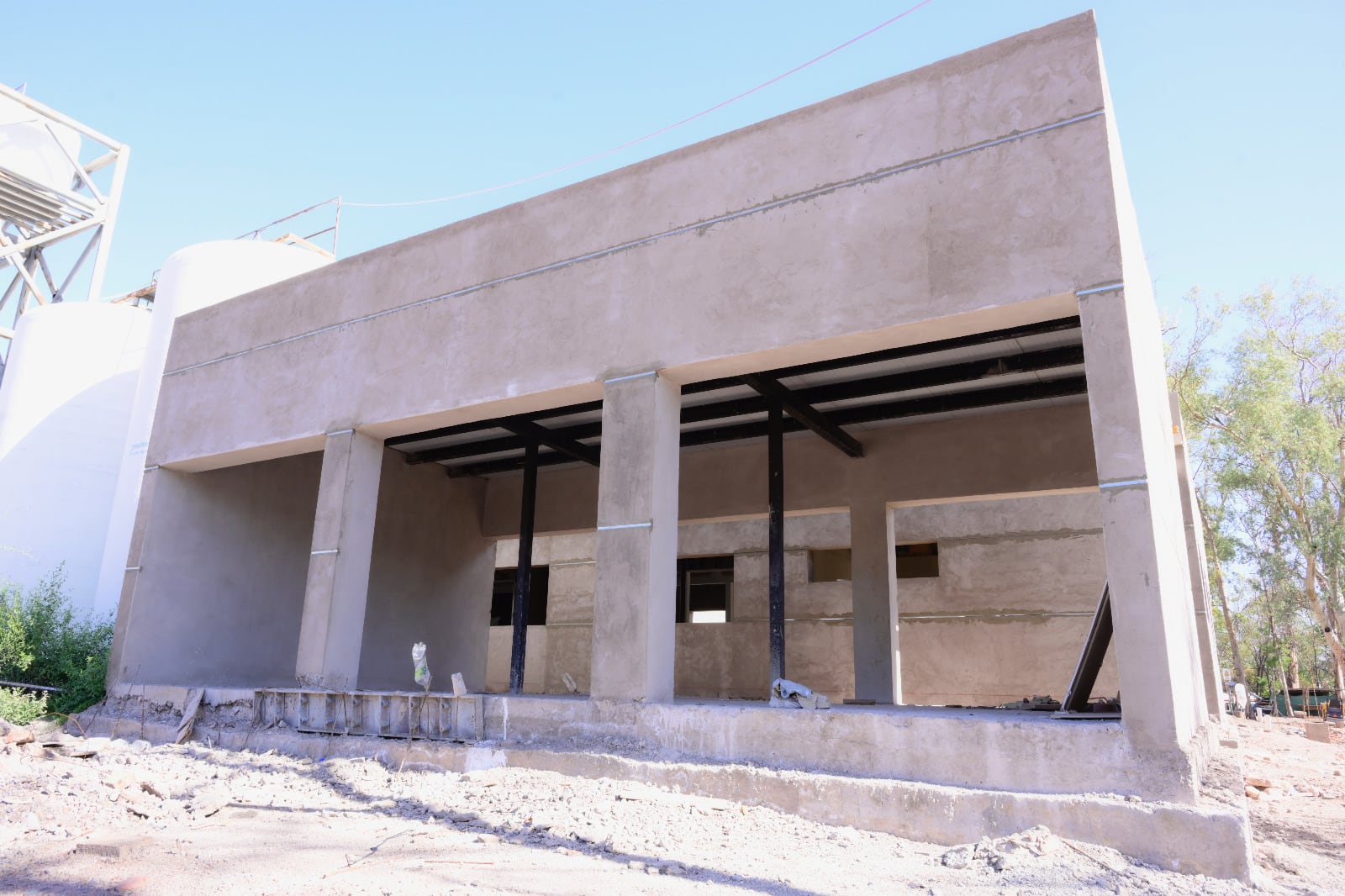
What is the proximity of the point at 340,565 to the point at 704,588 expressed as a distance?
12086mm

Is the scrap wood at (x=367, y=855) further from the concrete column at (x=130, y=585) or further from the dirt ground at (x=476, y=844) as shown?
the concrete column at (x=130, y=585)

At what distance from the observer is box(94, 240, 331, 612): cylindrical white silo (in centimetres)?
1788

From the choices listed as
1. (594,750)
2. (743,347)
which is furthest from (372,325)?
(594,750)

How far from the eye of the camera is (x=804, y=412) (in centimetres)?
1080

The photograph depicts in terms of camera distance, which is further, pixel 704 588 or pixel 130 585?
pixel 704 588

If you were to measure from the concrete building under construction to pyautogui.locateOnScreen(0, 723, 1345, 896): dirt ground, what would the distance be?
20.1 inches

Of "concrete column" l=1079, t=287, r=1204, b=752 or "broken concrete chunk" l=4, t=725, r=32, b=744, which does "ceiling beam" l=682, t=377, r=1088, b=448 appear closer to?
"concrete column" l=1079, t=287, r=1204, b=752

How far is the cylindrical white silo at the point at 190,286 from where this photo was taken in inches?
704

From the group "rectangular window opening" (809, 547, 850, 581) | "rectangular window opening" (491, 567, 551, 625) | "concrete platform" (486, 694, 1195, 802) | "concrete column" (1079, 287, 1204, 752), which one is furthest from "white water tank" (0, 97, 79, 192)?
"concrete column" (1079, 287, 1204, 752)

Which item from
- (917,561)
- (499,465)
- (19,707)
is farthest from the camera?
(917,561)

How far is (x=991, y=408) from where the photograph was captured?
38.2 feet

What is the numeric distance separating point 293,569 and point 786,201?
10.7 metres

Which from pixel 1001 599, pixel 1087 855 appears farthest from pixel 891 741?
pixel 1001 599

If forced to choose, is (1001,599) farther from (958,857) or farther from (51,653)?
(51,653)
